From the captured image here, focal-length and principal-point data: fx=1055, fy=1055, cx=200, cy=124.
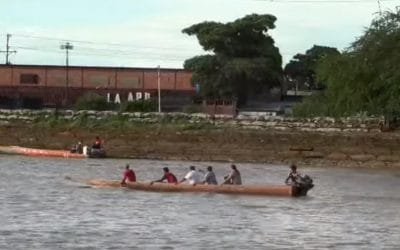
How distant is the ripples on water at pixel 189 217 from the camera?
2766 cm

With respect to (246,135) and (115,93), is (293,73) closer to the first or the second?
(115,93)

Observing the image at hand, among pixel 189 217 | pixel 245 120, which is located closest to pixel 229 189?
pixel 189 217

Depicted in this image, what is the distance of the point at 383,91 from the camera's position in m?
66.8

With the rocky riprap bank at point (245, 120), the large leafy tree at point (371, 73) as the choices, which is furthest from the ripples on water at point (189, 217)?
the rocky riprap bank at point (245, 120)

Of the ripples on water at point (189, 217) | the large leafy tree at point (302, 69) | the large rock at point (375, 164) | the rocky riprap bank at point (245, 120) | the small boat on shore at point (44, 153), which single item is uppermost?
the large leafy tree at point (302, 69)

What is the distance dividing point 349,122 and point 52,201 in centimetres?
Answer: 3967

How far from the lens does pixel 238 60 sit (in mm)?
101062

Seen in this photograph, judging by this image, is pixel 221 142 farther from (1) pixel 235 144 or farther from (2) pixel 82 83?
(2) pixel 82 83

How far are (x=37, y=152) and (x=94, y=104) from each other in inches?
1255

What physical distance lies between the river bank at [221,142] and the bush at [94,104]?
1863 centimetres

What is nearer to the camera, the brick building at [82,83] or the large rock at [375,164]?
the large rock at [375,164]

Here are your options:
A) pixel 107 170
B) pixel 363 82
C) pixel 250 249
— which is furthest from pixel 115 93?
pixel 250 249

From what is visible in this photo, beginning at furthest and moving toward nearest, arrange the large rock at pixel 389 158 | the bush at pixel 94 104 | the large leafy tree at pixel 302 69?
the large leafy tree at pixel 302 69, the bush at pixel 94 104, the large rock at pixel 389 158

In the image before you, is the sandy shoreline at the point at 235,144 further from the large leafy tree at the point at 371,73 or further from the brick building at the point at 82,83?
the brick building at the point at 82,83
